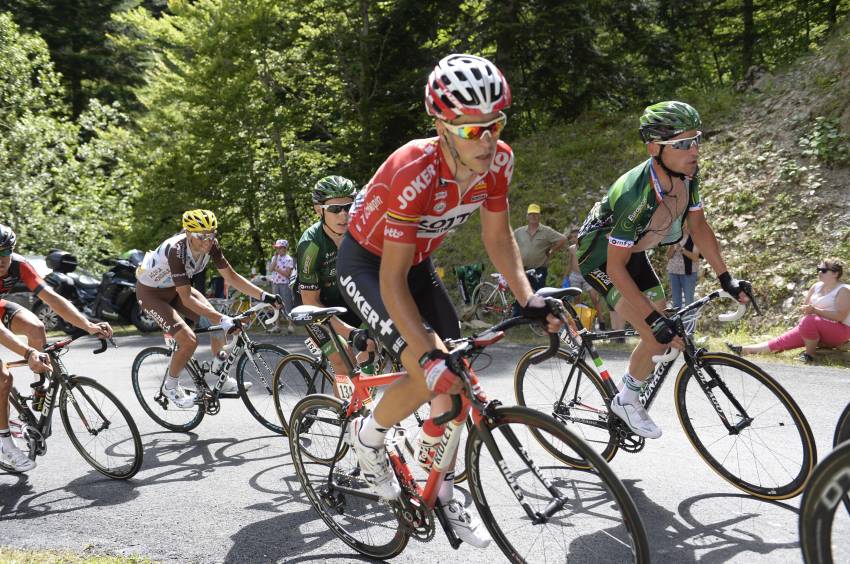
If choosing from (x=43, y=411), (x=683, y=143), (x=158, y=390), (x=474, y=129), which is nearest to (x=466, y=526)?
(x=474, y=129)

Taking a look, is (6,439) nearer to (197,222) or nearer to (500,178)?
(197,222)

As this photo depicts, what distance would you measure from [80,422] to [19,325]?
3.45 ft

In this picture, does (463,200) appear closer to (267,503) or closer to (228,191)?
(267,503)

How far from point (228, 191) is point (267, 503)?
1486 centimetres

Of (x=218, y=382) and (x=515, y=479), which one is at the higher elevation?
(x=515, y=479)

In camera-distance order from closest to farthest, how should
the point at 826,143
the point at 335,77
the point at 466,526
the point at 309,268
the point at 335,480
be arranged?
the point at 466,526 < the point at 335,480 < the point at 309,268 < the point at 826,143 < the point at 335,77

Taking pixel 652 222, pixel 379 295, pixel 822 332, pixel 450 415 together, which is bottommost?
pixel 822 332

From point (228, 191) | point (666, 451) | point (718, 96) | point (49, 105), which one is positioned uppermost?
point (49, 105)

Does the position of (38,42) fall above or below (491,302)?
above

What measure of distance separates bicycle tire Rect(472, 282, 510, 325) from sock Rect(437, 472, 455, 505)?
10.7 metres

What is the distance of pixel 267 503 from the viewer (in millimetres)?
5094

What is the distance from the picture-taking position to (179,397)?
23.5 feet

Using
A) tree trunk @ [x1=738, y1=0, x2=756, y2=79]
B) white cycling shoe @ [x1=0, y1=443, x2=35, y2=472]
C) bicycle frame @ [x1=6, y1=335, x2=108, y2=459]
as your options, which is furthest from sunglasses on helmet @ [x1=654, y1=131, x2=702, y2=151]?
tree trunk @ [x1=738, y1=0, x2=756, y2=79]

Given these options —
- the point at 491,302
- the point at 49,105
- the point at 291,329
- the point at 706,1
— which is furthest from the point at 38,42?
the point at 706,1
